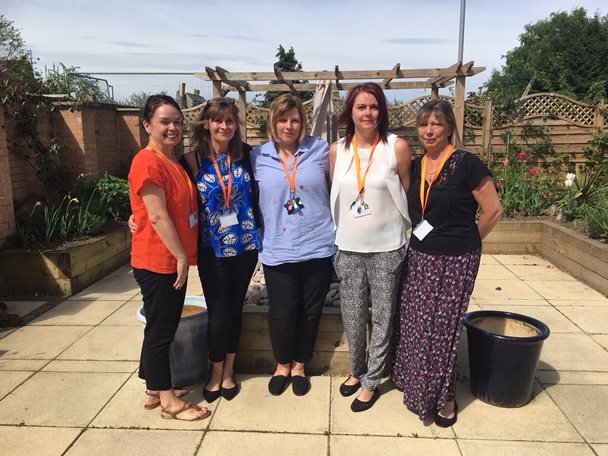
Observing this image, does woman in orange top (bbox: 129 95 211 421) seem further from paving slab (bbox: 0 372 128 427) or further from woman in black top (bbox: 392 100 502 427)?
woman in black top (bbox: 392 100 502 427)

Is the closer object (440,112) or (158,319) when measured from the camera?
(440,112)

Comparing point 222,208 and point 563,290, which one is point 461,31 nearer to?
point 563,290

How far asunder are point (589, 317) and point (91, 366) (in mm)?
4244

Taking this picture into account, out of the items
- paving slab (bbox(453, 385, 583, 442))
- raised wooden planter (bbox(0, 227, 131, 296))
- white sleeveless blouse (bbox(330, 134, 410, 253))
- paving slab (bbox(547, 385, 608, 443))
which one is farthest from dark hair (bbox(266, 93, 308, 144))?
raised wooden planter (bbox(0, 227, 131, 296))

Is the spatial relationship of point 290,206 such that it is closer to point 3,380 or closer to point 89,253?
point 3,380

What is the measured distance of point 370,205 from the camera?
2.61m

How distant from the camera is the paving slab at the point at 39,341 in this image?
3.63m

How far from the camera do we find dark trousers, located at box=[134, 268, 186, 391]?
256 cm

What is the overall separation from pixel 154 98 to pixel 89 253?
3264mm

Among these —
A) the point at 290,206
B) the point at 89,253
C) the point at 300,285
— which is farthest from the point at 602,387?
the point at 89,253

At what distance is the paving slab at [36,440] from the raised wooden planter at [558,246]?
5.01 meters

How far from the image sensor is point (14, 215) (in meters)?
5.25

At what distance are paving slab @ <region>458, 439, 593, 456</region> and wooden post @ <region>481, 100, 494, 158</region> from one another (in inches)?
277

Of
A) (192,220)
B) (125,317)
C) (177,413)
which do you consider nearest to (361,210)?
(192,220)
